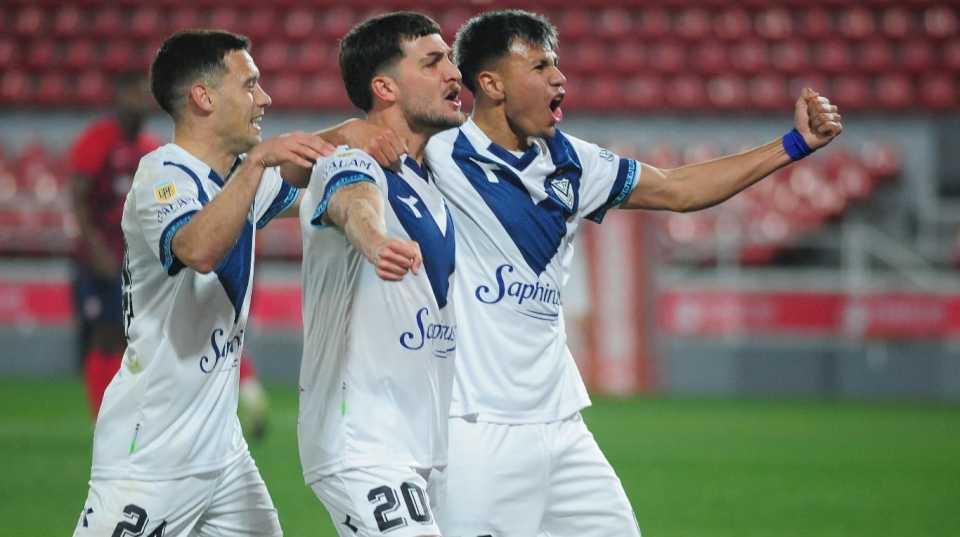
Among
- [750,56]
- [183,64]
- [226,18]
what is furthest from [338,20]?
[183,64]

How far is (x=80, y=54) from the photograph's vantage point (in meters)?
19.2

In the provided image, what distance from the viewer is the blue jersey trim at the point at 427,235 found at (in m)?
3.76

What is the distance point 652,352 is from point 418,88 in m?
9.91

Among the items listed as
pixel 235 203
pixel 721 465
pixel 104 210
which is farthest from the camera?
pixel 721 465

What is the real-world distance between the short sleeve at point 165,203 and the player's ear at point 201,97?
0.21m

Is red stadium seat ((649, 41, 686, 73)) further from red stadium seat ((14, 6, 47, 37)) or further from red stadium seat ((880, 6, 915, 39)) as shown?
red stadium seat ((14, 6, 47, 37))

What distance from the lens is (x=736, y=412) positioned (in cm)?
1224

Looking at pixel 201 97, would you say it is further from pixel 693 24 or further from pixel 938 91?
pixel 938 91

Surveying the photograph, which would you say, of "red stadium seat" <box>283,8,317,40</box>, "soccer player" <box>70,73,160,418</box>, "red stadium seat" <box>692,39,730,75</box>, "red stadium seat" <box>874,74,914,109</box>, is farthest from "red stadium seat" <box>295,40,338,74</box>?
"soccer player" <box>70,73,160,418</box>

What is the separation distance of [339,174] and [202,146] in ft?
1.76

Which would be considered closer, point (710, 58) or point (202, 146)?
point (202, 146)

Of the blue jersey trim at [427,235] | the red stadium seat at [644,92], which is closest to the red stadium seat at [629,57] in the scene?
the red stadium seat at [644,92]

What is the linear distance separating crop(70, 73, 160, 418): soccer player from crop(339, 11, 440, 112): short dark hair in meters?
4.29

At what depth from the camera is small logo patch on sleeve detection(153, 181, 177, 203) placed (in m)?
3.71
